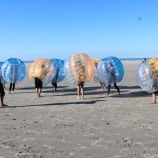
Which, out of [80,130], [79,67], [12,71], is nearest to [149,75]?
[79,67]

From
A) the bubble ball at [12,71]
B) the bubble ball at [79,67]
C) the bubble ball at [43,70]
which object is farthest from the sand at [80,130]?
the bubble ball at [12,71]

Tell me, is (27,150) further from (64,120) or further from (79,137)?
(64,120)

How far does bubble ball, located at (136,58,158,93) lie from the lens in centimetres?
1292

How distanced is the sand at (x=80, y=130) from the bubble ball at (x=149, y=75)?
714 millimetres

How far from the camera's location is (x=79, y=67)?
49.9 ft

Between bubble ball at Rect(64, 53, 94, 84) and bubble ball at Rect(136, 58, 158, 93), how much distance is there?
272 cm

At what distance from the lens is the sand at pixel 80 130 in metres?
6.96

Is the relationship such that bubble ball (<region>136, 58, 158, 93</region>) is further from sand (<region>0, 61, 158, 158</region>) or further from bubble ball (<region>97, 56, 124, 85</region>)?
bubble ball (<region>97, 56, 124, 85</region>)

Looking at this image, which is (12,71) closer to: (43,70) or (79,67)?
(43,70)

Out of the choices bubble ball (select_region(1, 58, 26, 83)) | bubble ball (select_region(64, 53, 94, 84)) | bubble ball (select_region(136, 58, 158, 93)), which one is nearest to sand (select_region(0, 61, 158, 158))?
bubble ball (select_region(136, 58, 158, 93))

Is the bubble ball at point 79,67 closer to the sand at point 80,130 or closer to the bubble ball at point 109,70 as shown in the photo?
the bubble ball at point 109,70

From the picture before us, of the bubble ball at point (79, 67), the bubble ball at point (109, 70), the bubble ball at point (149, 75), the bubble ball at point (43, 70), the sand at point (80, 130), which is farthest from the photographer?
the bubble ball at point (43, 70)

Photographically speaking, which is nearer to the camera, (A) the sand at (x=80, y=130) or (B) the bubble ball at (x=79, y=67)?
(A) the sand at (x=80, y=130)

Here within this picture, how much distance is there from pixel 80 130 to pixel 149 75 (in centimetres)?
513
